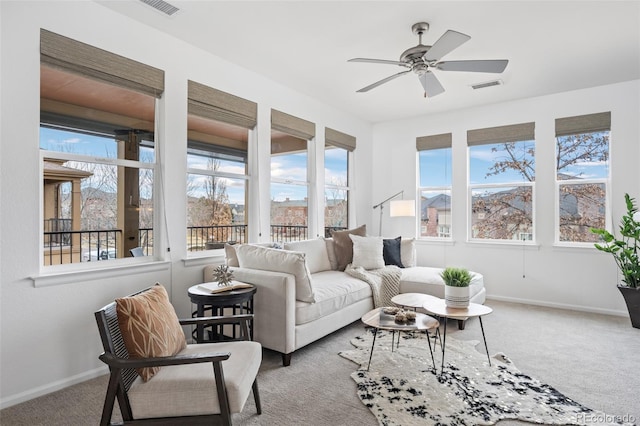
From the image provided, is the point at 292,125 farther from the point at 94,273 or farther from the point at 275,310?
the point at 94,273

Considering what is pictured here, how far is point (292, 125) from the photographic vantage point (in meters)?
4.67

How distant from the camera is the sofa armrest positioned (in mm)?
2836

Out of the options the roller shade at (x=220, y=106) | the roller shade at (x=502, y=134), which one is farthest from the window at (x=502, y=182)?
the roller shade at (x=220, y=106)

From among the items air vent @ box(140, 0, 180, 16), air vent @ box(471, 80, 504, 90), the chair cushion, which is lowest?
the chair cushion

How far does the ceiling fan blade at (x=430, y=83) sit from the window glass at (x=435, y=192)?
2312 millimetres

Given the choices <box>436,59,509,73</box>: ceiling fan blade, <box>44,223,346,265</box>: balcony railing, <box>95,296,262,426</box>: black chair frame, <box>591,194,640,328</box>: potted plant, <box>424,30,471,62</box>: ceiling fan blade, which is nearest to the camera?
<box>95,296,262,426</box>: black chair frame

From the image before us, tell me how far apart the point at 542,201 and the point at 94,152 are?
206 inches

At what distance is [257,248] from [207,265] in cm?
62

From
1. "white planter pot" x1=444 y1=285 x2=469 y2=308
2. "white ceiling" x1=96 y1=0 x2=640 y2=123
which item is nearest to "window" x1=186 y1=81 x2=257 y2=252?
"white ceiling" x1=96 y1=0 x2=640 y2=123

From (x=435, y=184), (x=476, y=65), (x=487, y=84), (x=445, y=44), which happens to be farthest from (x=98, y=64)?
(x=435, y=184)

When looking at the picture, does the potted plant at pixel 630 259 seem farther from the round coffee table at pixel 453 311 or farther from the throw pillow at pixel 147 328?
the throw pillow at pixel 147 328

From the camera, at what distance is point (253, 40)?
3340 millimetres

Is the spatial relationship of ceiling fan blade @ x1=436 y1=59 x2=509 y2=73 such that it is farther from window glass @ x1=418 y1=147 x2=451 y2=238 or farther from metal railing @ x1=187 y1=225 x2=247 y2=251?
window glass @ x1=418 y1=147 x2=451 y2=238

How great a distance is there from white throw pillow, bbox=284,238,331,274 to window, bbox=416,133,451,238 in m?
2.18
